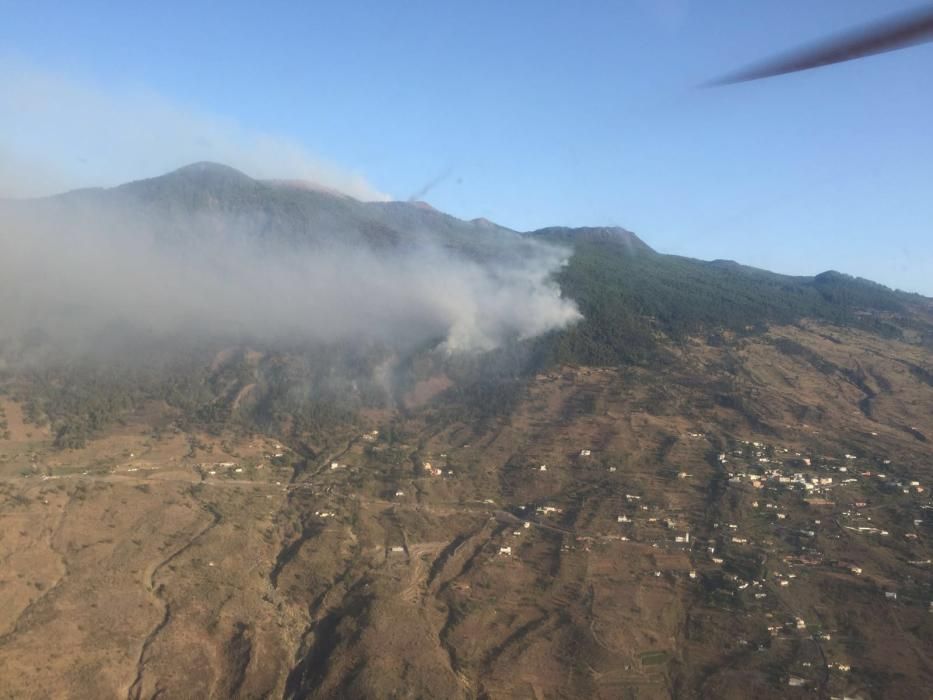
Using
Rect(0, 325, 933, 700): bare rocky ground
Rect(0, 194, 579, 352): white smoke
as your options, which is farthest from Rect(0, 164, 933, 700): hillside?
Rect(0, 194, 579, 352): white smoke

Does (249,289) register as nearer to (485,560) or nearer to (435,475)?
(435,475)

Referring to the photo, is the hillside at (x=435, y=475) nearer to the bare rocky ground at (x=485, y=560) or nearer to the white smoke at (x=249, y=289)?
the bare rocky ground at (x=485, y=560)

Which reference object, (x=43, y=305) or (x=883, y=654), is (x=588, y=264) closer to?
(x=43, y=305)

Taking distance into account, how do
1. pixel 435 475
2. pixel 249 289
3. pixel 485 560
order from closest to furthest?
pixel 485 560, pixel 435 475, pixel 249 289

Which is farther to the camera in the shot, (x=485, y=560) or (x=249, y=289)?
(x=249, y=289)

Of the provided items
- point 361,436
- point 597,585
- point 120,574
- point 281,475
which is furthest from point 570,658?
point 361,436

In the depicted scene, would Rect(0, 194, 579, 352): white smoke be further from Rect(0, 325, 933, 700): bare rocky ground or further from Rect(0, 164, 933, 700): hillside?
Rect(0, 325, 933, 700): bare rocky ground

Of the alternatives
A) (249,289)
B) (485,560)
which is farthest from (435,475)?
(249,289)

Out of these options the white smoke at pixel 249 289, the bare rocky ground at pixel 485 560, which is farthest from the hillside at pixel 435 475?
the white smoke at pixel 249 289

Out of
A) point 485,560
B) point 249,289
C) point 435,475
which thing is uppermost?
point 249,289
